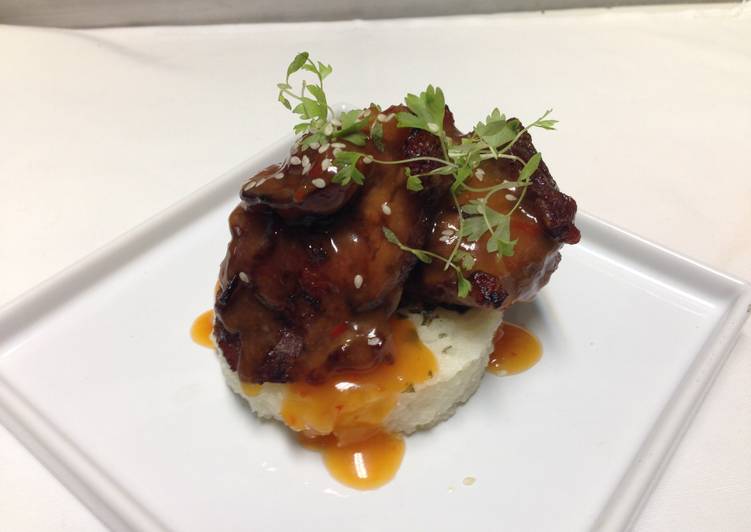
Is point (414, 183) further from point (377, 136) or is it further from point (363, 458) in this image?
point (363, 458)

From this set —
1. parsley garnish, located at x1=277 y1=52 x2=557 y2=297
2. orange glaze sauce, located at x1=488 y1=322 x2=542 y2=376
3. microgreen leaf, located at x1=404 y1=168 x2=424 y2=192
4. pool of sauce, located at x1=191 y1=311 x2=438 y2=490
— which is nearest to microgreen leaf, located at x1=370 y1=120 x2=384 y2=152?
parsley garnish, located at x1=277 y1=52 x2=557 y2=297

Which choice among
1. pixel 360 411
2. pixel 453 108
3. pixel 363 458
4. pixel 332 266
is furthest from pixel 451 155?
pixel 453 108

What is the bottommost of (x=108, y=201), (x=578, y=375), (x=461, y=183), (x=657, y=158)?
(x=108, y=201)

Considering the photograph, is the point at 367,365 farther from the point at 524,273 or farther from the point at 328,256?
the point at 524,273

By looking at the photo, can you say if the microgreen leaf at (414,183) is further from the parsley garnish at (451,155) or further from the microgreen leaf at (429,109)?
the microgreen leaf at (429,109)

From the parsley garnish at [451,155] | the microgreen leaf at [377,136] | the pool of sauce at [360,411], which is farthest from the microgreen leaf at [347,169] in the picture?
the pool of sauce at [360,411]

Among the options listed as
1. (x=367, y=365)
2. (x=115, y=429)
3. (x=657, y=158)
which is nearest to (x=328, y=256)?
(x=367, y=365)
